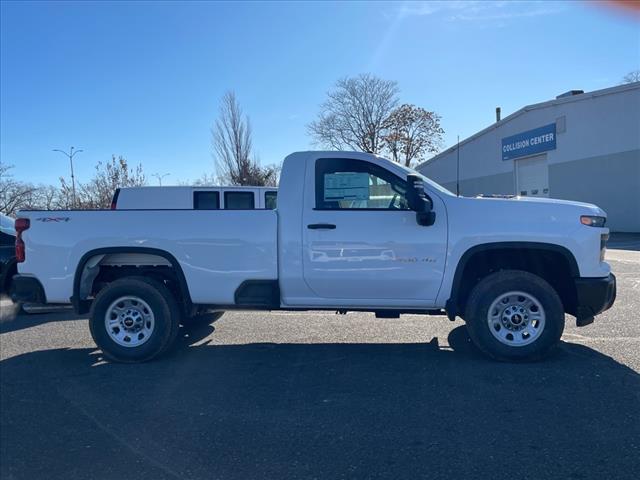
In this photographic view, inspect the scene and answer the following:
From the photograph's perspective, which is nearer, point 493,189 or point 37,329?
point 37,329

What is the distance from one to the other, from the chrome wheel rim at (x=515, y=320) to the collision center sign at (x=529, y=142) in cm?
2306

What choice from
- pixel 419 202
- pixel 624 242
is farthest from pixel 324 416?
pixel 624 242

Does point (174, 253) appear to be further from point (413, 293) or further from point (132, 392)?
point (413, 293)

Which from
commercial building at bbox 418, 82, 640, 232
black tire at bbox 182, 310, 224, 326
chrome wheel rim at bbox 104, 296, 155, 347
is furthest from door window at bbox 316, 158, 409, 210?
commercial building at bbox 418, 82, 640, 232

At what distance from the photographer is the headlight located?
194 inches

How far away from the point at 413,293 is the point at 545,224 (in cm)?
143

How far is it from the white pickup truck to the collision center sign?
22.9 m

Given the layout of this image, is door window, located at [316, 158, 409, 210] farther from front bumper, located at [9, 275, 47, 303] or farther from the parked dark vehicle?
the parked dark vehicle

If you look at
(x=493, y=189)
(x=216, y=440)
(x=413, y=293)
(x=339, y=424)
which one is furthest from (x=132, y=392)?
(x=493, y=189)

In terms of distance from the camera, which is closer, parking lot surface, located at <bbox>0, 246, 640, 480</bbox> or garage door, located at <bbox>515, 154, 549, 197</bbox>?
parking lot surface, located at <bbox>0, 246, 640, 480</bbox>

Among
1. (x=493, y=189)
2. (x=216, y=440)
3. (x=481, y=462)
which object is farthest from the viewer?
(x=493, y=189)

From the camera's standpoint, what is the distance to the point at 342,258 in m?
5.15

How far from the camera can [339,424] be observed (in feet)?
12.3

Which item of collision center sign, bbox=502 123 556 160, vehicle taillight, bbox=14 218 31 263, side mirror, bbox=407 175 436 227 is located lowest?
vehicle taillight, bbox=14 218 31 263
